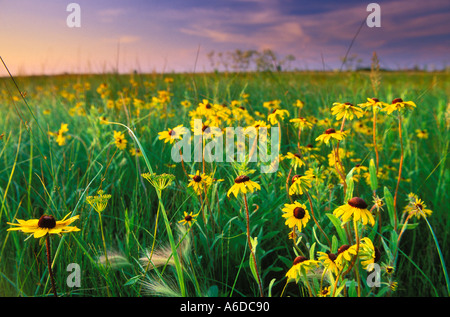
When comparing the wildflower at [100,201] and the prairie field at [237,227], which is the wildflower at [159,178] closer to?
the prairie field at [237,227]

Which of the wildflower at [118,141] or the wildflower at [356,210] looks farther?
the wildflower at [118,141]

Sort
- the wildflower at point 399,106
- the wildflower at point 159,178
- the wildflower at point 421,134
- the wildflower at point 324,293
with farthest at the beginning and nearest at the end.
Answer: the wildflower at point 421,134, the wildflower at point 399,106, the wildflower at point 159,178, the wildflower at point 324,293

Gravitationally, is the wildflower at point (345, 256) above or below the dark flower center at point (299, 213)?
below

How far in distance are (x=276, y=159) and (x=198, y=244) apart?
559 mm

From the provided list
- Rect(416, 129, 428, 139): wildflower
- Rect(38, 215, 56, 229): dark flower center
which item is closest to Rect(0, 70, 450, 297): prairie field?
Rect(38, 215, 56, 229): dark flower center

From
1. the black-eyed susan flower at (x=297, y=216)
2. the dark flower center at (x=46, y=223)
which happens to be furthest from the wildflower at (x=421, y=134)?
the dark flower center at (x=46, y=223)

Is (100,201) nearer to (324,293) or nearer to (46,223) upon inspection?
(46,223)

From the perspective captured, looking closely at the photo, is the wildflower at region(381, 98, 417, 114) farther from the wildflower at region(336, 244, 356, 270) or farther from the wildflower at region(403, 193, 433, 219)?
the wildflower at region(336, 244, 356, 270)

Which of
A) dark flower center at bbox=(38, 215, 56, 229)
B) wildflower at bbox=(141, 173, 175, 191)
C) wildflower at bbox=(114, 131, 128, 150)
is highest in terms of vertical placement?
wildflower at bbox=(114, 131, 128, 150)

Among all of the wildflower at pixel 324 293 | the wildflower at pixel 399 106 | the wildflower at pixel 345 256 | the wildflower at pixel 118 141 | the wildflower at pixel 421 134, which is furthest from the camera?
the wildflower at pixel 421 134

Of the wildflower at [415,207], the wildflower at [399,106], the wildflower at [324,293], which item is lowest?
the wildflower at [324,293]

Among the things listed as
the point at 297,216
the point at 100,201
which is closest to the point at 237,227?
the point at 297,216

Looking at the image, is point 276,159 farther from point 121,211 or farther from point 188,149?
point 121,211

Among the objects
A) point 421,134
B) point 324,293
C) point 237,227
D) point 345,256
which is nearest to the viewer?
point 345,256
